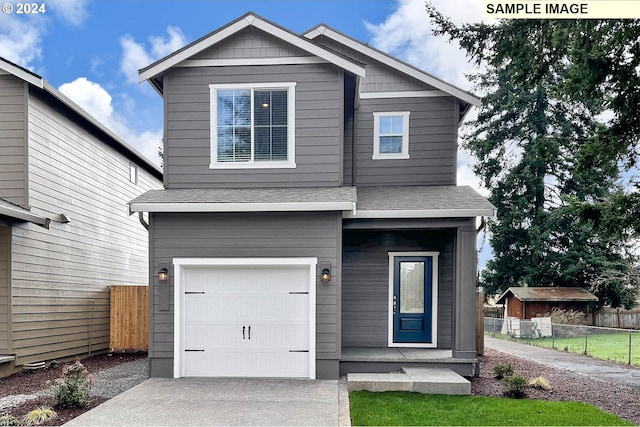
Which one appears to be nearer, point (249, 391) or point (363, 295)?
point (249, 391)

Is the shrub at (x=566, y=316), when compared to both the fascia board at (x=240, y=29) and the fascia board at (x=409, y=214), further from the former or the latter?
the fascia board at (x=240, y=29)

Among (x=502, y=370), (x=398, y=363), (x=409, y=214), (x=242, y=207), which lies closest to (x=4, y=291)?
(x=242, y=207)

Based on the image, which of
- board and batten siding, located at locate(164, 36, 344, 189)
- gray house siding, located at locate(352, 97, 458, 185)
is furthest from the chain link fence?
board and batten siding, located at locate(164, 36, 344, 189)

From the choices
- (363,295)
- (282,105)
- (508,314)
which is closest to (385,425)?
(363,295)

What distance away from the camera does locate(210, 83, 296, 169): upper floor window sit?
8.72 metres

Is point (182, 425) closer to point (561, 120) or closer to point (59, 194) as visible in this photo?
point (59, 194)

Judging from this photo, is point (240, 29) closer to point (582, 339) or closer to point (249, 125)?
point (249, 125)

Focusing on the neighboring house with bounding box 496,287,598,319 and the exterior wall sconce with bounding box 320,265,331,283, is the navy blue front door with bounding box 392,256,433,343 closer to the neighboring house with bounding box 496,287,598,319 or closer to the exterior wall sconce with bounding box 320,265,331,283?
the exterior wall sconce with bounding box 320,265,331,283

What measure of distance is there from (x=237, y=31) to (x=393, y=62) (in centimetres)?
356

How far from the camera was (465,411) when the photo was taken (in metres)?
6.37

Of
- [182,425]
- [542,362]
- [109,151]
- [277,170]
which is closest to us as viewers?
[182,425]

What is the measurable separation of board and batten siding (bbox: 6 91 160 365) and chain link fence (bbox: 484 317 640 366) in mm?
13141

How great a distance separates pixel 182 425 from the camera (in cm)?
558

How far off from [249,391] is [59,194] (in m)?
6.45
